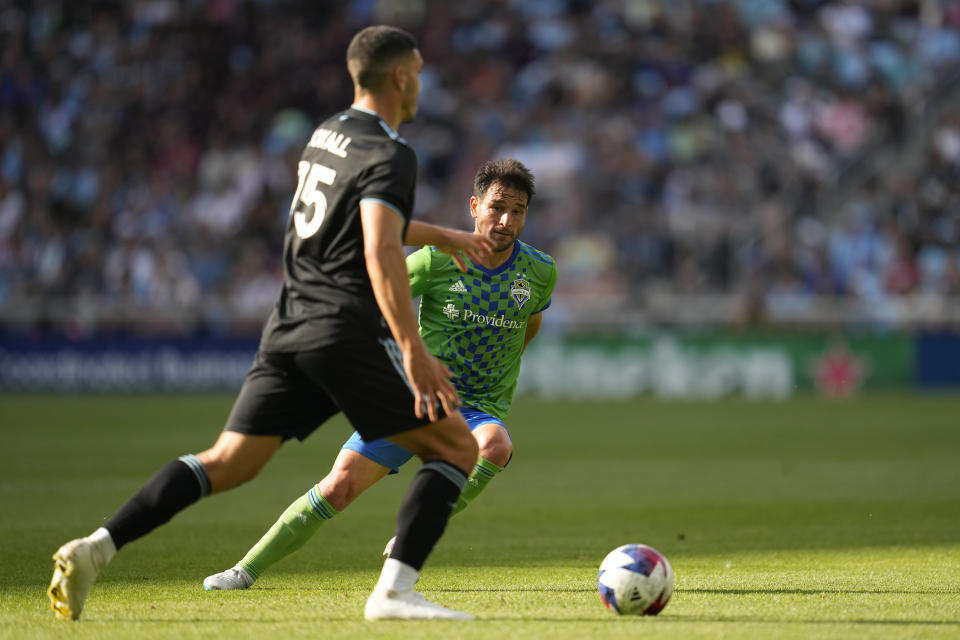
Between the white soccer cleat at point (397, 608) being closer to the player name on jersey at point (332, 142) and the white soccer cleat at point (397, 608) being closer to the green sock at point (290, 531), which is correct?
the green sock at point (290, 531)

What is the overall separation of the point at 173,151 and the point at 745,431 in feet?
42.5

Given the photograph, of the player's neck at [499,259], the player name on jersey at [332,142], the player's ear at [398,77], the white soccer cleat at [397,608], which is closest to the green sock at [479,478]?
the player's neck at [499,259]

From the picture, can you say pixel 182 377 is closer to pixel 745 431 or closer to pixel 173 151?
pixel 173 151

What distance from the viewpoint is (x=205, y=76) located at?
88.1 feet

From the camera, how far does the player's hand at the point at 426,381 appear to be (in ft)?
16.7

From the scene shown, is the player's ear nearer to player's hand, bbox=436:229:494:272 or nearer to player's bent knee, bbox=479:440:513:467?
player's hand, bbox=436:229:494:272

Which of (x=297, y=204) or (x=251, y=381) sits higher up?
(x=297, y=204)

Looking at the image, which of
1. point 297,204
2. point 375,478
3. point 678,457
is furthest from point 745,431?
point 297,204

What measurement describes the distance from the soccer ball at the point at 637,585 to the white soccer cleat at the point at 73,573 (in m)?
2.04

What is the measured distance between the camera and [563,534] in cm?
898

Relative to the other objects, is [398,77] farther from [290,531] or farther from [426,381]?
[290,531]

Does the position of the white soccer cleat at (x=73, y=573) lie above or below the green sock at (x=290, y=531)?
above

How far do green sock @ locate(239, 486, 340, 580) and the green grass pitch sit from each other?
188 millimetres

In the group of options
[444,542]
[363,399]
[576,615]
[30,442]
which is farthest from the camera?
[30,442]
